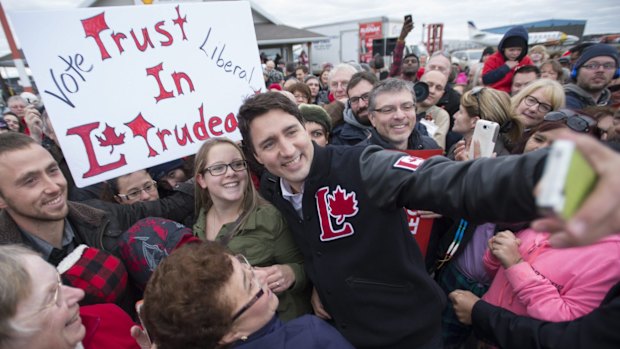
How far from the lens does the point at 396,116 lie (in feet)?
7.67

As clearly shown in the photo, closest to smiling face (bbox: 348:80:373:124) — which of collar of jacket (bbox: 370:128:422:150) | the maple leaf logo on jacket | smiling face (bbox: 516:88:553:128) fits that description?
collar of jacket (bbox: 370:128:422:150)

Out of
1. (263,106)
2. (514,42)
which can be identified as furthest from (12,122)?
(514,42)

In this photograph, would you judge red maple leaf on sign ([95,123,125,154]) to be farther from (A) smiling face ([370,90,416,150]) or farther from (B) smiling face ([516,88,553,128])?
(B) smiling face ([516,88,553,128])

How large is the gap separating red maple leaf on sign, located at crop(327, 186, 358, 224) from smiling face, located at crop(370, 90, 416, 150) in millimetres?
→ 1188

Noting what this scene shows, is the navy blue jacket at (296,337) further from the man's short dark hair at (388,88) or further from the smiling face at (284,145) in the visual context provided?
the man's short dark hair at (388,88)

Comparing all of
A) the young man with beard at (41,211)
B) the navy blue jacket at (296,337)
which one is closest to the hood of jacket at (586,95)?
the navy blue jacket at (296,337)

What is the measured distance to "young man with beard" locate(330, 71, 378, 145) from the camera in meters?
3.15

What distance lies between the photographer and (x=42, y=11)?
171 cm

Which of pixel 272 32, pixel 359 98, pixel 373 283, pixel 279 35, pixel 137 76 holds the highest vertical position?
pixel 272 32

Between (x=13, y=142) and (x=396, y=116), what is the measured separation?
2280 millimetres

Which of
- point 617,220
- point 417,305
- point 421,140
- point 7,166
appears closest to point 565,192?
point 617,220

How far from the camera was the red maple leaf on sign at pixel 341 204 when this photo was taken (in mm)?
1351

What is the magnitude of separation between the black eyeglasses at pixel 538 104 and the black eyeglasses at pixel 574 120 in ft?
1.72

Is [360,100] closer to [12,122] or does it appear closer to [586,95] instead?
[586,95]
